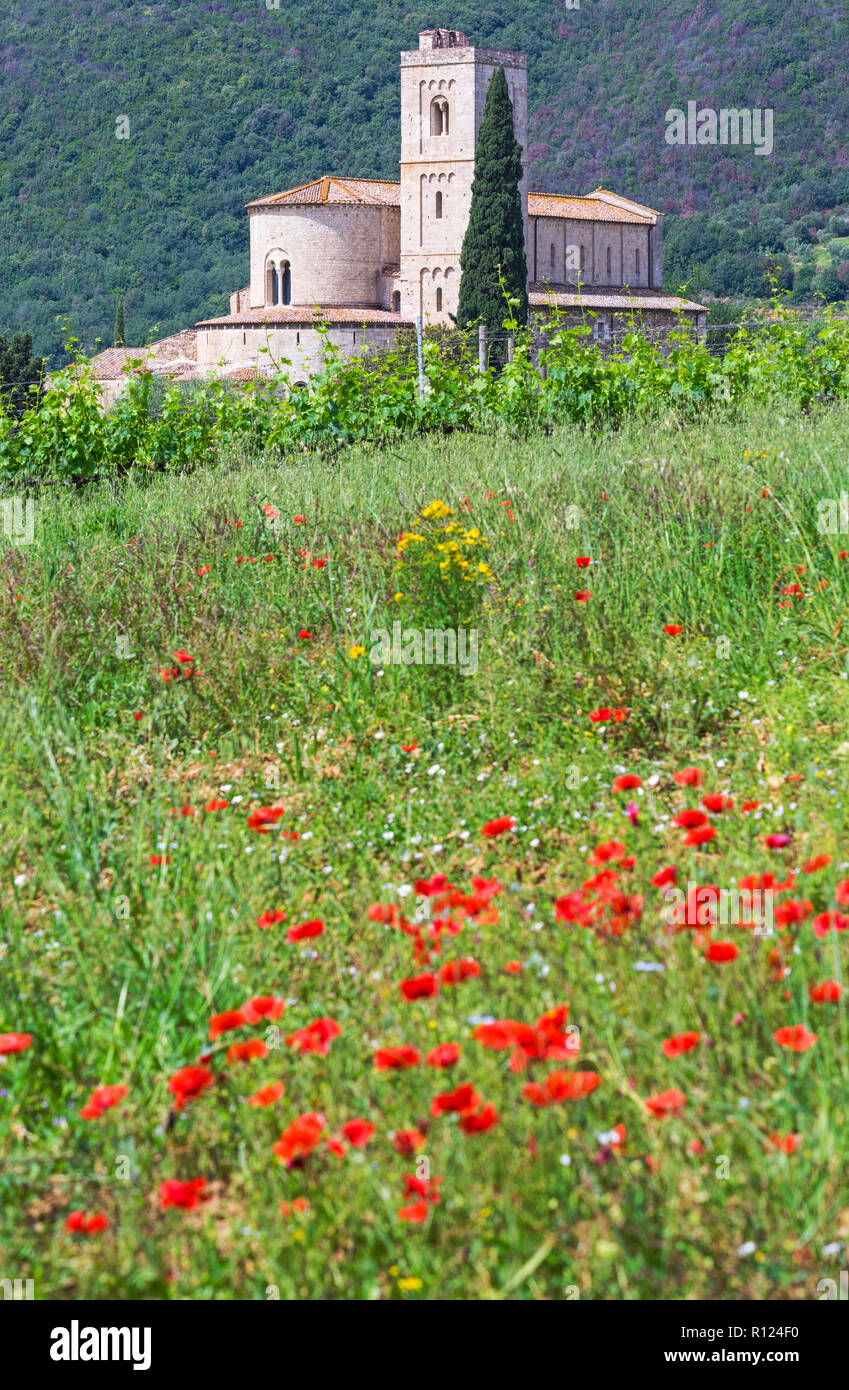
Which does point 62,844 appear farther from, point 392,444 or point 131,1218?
point 392,444

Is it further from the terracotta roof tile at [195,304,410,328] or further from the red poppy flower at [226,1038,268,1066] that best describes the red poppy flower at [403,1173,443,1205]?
the terracotta roof tile at [195,304,410,328]

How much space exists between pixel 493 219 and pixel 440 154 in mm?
23019

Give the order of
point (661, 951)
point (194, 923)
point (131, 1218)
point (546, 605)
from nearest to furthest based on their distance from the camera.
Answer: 1. point (131, 1218)
2. point (661, 951)
3. point (194, 923)
4. point (546, 605)

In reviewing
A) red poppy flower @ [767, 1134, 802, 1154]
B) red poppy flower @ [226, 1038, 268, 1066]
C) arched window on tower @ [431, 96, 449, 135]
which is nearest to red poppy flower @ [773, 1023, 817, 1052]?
red poppy flower @ [767, 1134, 802, 1154]

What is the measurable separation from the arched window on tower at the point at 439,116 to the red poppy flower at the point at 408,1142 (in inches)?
2983

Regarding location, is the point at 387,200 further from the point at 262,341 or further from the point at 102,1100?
the point at 102,1100

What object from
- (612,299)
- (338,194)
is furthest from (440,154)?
(612,299)

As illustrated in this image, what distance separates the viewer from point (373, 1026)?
246cm

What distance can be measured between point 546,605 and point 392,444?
6.41 m

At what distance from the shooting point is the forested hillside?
89.3 meters

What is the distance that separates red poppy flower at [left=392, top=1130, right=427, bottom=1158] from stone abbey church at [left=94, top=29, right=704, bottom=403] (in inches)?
2358

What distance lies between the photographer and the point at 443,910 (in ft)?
9.00

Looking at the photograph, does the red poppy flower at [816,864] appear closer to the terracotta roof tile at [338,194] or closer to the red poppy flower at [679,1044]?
the red poppy flower at [679,1044]
